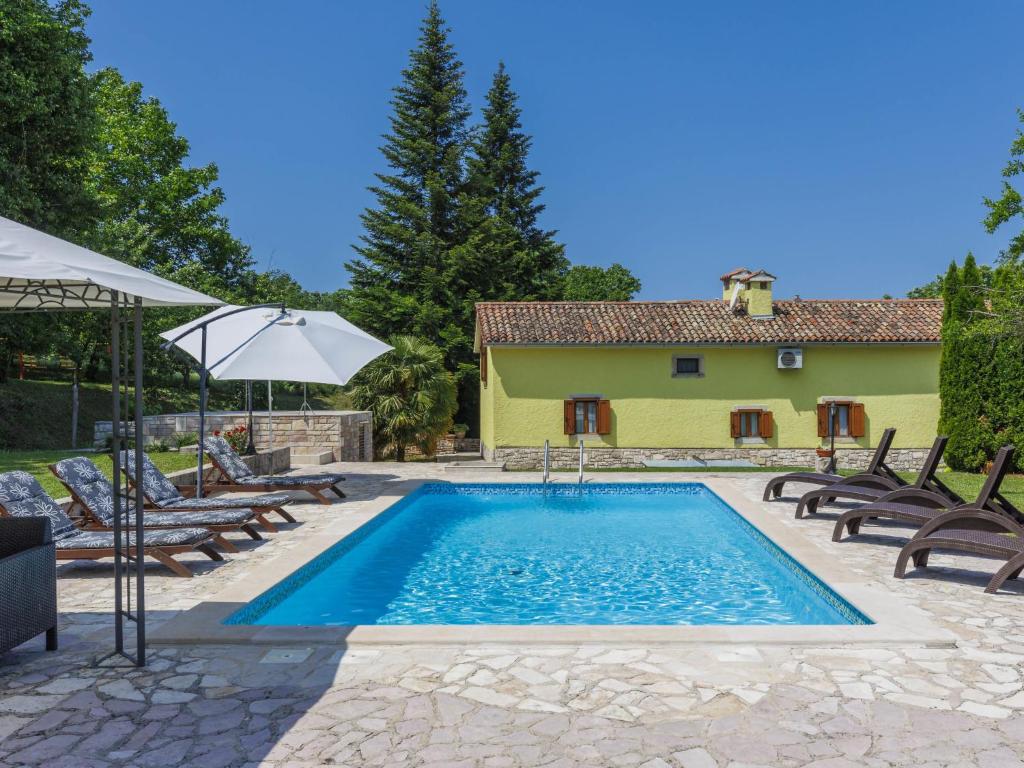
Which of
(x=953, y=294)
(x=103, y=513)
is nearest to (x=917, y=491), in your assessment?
(x=103, y=513)

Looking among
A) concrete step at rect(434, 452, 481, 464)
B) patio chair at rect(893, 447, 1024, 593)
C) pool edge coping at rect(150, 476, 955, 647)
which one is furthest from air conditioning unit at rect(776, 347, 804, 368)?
pool edge coping at rect(150, 476, 955, 647)

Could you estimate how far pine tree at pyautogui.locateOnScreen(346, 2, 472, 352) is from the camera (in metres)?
31.6

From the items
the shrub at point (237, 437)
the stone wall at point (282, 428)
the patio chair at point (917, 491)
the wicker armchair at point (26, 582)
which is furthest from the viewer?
the stone wall at point (282, 428)

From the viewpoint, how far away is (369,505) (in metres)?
11.3

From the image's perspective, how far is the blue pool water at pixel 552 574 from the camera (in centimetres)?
690

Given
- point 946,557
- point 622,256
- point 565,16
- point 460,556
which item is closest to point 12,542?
point 460,556

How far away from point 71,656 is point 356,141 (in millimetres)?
33906

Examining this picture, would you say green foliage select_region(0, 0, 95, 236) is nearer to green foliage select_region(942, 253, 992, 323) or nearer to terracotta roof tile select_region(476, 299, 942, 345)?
terracotta roof tile select_region(476, 299, 942, 345)

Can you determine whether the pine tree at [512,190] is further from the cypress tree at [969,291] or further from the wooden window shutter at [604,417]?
the cypress tree at [969,291]

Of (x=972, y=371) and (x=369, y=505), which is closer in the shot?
(x=369, y=505)

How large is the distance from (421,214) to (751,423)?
1750cm

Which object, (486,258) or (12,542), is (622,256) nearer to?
(486,258)

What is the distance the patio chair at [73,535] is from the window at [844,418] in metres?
17.9

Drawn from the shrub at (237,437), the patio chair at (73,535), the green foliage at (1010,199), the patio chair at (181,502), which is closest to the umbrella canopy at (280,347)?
the patio chair at (181,502)
